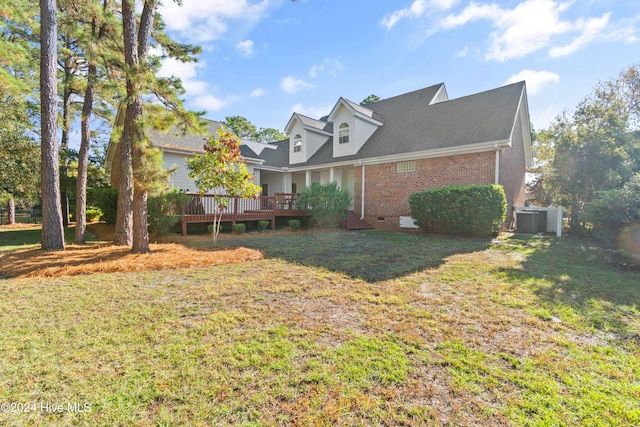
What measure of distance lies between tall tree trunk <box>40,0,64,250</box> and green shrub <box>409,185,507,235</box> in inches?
437

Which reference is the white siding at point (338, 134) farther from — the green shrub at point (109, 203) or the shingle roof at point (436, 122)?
the green shrub at point (109, 203)

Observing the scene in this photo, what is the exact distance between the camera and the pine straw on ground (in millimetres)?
5387

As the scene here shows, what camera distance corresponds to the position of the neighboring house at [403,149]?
37.2 ft

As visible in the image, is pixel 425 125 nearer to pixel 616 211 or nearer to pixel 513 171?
pixel 513 171

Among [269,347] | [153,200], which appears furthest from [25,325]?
[153,200]

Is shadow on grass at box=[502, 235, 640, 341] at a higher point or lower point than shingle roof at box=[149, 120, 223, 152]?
lower

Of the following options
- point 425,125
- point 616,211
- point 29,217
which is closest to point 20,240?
point 29,217

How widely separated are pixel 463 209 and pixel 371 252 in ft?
14.2

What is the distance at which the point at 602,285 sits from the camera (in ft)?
15.6

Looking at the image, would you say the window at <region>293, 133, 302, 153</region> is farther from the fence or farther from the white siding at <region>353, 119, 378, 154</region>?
the fence

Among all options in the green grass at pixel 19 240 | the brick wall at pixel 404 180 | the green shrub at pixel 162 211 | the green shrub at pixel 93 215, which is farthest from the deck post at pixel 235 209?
the green shrub at pixel 93 215

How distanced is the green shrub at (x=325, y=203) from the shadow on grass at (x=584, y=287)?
24.5 ft

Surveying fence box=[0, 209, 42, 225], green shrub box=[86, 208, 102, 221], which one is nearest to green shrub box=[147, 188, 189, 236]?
green shrub box=[86, 208, 102, 221]

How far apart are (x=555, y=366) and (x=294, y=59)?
13.1 meters
